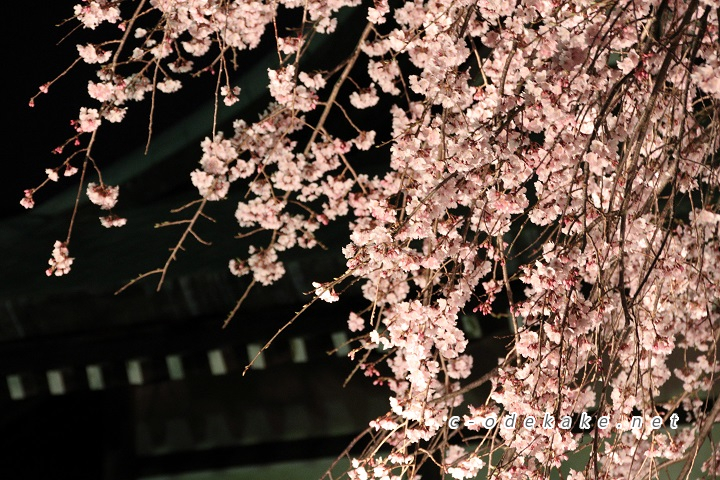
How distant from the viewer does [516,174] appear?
273 cm

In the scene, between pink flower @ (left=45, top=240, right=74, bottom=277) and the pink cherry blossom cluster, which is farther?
pink flower @ (left=45, top=240, right=74, bottom=277)

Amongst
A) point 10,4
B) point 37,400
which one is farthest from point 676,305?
point 10,4

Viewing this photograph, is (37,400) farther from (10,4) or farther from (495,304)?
(495,304)

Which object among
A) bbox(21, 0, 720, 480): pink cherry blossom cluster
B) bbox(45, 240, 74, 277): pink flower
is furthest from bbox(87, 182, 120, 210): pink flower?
bbox(45, 240, 74, 277): pink flower

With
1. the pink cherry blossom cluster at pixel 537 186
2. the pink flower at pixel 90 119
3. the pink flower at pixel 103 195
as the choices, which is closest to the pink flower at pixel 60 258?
the pink cherry blossom cluster at pixel 537 186

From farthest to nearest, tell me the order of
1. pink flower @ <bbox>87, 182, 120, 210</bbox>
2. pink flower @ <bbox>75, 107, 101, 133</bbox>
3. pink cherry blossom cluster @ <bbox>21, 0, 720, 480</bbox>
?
pink flower @ <bbox>87, 182, 120, 210</bbox> < pink flower @ <bbox>75, 107, 101, 133</bbox> < pink cherry blossom cluster @ <bbox>21, 0, 720, 480</bbox>

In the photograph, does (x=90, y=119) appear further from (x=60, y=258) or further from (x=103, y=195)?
(x=60, y=258)

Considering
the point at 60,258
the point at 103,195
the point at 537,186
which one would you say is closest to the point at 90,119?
the point at 103,195

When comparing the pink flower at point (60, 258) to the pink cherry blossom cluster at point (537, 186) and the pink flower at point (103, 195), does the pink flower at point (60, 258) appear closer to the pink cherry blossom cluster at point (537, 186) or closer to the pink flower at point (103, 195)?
the pink cherry blossom cluster at point (537, 186)

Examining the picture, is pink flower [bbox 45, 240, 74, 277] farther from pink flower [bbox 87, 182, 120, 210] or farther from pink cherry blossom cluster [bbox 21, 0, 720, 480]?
pink flower [bbox 87, 182, 120, 210]

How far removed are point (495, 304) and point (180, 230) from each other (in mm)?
1655

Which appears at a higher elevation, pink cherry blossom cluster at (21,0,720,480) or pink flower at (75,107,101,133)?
pink flower at (75,107,101,133)

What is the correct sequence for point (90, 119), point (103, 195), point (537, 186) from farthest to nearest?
point (103, 195) → point (90, 119) → point (537, 186)

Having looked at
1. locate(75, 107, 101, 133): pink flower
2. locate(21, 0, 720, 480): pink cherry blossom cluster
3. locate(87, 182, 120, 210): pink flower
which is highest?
locate(75, 107, 101, 133): pink flower
